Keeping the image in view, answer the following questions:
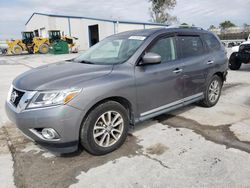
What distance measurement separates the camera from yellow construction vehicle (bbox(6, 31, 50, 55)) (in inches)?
1044

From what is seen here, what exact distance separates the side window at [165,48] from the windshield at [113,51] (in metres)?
0.25

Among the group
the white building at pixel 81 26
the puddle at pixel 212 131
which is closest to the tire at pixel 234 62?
the puddle at pixel 212 131

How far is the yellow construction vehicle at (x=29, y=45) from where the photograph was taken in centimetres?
2652

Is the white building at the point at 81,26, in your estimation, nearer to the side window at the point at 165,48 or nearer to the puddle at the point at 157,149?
the side window at the point at 165,48

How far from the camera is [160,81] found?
12.2ft

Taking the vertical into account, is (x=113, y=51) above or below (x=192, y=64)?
above

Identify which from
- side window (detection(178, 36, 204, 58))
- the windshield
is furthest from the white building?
the windshield

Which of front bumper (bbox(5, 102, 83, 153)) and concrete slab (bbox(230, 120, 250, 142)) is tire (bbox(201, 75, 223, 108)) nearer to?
concrete slab (bbox(230, 120, 250, 142))

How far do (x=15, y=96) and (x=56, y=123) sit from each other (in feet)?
2.67

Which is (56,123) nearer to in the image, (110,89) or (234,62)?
(110,89)

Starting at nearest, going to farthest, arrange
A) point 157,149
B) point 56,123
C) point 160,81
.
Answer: point 56,123 → point 157,149 → point 160,81

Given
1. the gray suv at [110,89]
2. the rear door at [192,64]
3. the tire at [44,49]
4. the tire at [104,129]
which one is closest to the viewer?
the gray suv at [110,89]

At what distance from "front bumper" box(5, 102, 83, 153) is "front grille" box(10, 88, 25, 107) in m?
0.16

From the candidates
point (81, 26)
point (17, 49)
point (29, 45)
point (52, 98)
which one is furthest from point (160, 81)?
point (81, 26)
